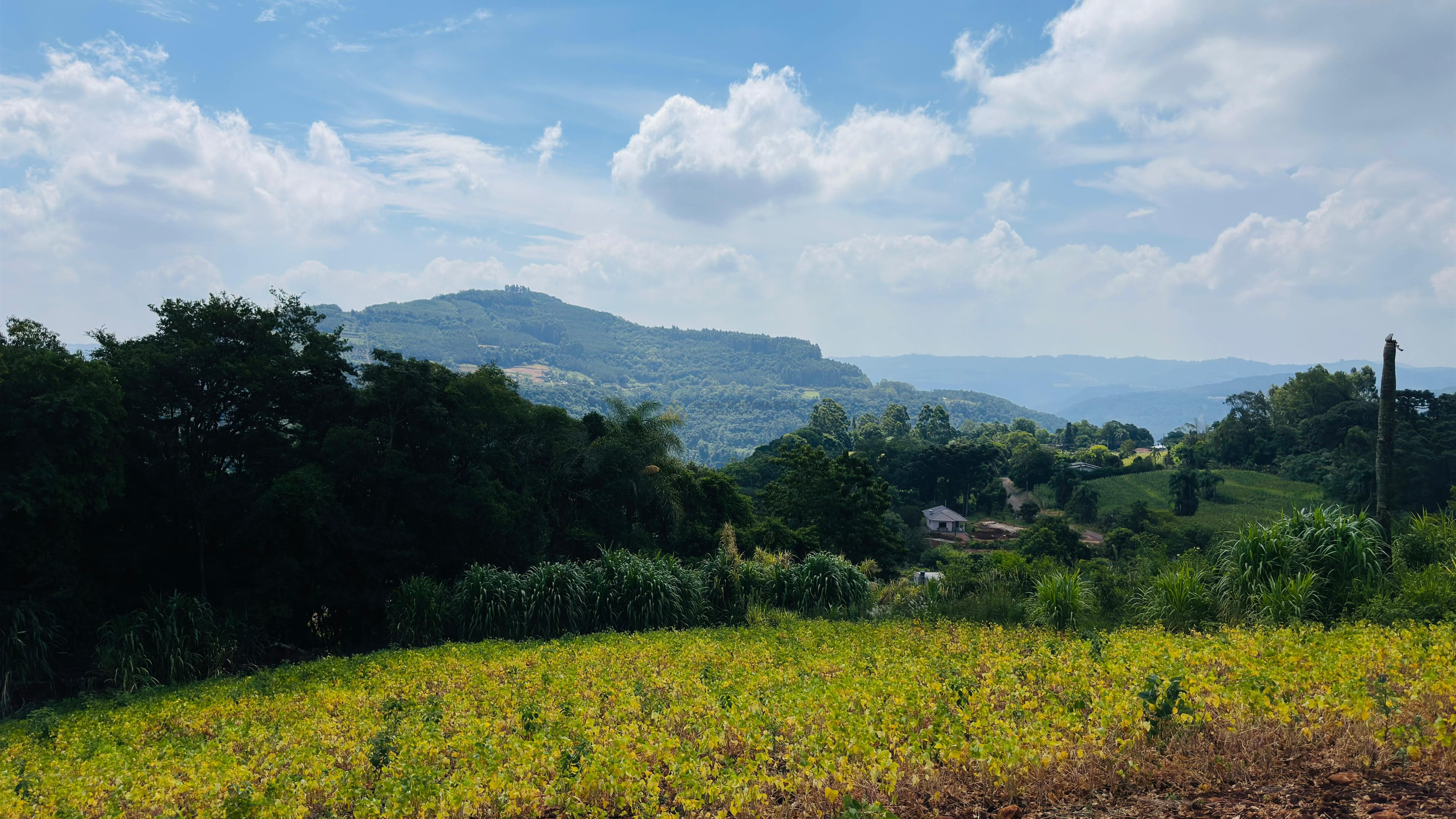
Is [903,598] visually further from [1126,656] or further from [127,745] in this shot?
[127,745]

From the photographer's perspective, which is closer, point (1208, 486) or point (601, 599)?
point (601, 599)

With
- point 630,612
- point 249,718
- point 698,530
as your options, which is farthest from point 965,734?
point 698,530

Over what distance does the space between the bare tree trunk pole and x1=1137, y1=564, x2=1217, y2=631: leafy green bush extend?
113 inches

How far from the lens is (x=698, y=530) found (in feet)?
83.3

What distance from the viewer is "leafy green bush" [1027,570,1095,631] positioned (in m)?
11.2

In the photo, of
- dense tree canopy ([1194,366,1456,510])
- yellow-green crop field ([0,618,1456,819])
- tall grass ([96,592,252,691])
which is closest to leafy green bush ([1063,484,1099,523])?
dense tree canopy ([1194,366,1456,510])

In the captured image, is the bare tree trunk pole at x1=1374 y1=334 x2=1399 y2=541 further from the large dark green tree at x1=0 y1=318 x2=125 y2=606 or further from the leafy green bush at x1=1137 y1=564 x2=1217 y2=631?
the large dark green tree at x1=0 y1=318 x2=125 y2=606

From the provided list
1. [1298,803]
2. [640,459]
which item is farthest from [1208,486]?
[1298,803]

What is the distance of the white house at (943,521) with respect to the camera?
64.8 m

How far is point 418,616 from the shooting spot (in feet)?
47.7

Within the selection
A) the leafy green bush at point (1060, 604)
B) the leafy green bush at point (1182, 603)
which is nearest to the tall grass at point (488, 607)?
the leafy green bush at point (1060, 604)

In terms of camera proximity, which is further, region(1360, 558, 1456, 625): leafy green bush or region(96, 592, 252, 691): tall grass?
region(96, 592, 252, 691): tall grass

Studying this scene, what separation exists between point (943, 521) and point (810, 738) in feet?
210

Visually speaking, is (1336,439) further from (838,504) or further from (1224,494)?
(838,504)
